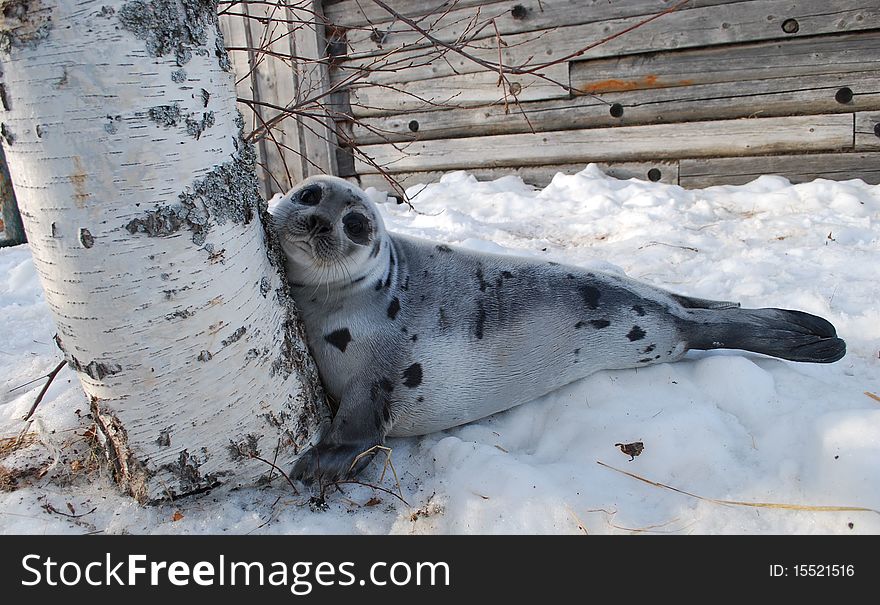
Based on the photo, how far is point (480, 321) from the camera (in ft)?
7.05

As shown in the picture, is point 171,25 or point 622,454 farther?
point 622,454

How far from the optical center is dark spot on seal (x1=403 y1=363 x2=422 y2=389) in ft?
6.68

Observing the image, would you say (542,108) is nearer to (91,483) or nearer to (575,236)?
(575,236)

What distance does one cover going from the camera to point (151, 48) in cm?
138

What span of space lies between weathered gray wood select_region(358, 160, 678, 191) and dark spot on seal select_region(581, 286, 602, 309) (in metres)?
2.80

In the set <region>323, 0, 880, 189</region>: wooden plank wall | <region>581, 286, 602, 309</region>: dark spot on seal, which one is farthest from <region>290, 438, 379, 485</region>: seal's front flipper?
<region>323, 0, 880, 189</region>: wooden plank wall

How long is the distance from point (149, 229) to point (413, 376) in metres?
0.88

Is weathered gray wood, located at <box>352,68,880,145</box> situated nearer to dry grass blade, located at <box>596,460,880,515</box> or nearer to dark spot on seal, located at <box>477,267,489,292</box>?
dark spot on seal, located at <box>477,267,489,292</box>

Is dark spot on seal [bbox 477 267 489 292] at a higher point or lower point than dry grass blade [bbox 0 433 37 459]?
higher

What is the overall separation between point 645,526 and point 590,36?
3875 mm

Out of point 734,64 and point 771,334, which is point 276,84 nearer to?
point 734,64

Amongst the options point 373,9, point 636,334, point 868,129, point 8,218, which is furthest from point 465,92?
point 636,334

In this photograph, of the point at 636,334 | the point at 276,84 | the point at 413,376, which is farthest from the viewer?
the point at 276,84

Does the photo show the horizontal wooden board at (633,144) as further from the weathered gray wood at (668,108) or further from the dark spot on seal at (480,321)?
the dark spot on seal at (480,321)
